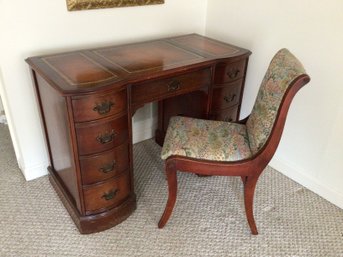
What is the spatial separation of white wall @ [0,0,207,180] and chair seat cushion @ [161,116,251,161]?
0.66 m

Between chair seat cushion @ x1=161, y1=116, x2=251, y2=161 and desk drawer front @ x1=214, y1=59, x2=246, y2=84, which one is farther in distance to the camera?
desk drawer front @ x1=214, y1=59, x2=246, y2=84

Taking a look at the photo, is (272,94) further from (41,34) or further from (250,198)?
(41,34)

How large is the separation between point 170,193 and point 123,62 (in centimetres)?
69

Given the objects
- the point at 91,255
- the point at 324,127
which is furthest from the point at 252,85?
the point at 91,255

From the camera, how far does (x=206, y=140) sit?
5.38 ft

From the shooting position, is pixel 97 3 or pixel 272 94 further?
pixel 97 3

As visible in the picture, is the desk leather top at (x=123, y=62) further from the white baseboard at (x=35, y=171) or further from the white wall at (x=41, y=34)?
the white baseboard at (x=35, y=171)

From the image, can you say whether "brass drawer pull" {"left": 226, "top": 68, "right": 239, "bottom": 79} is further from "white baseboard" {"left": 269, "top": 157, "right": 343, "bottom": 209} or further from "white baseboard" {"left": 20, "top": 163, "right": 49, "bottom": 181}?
"white baseboard" {"left": 20, "top": 163, "right": 49, "bottom": 181}

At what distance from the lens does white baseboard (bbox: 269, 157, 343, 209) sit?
190 cm

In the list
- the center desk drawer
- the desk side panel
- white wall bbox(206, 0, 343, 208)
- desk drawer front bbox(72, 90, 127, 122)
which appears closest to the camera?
desk drawer front bbox(72, 90, 127, 122)

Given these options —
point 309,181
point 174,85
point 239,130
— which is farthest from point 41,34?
point 309,181

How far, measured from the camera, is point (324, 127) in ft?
6.06

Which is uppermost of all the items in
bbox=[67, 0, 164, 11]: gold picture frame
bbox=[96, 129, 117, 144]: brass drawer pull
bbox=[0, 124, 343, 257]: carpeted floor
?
bbox=[67, 0, 164, 11]: gold picture frame

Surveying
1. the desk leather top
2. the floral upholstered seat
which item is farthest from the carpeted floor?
the desk leather top
